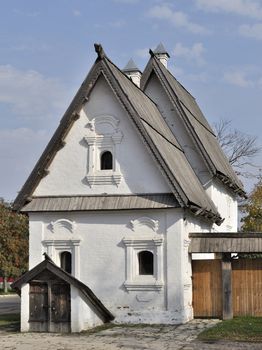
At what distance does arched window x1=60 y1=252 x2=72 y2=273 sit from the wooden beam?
211 inches

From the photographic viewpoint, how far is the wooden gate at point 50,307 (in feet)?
63.9

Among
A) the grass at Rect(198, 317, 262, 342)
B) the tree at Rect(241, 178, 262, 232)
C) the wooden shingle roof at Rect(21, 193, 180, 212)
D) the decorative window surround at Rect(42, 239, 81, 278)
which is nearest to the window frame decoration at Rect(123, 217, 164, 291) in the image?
the wooden shingle roof at Rect(21, 193, 180, 212)

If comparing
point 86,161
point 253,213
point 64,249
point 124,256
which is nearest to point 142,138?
point 86,161

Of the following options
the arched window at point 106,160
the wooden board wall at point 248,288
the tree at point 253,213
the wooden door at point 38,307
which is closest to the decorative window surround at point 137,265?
the arched window at point 106,160

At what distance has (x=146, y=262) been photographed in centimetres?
2167

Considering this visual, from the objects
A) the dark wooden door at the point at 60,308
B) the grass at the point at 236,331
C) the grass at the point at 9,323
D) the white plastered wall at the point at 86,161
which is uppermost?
the white plastered wall at the point at 86,161

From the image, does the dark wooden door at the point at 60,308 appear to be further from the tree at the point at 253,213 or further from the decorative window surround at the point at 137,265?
the tree at the point at 253,213

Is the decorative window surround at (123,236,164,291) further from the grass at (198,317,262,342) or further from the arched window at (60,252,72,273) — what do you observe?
the grass at (198,317,262,342)

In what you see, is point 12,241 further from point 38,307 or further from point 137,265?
point 38,307

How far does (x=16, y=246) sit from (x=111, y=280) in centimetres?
3510

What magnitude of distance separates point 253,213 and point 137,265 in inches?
953

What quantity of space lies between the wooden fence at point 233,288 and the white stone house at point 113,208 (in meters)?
0.53

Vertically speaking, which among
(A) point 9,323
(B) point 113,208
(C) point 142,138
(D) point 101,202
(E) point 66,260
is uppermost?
(C) point 142,138

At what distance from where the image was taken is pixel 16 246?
2173 inches
